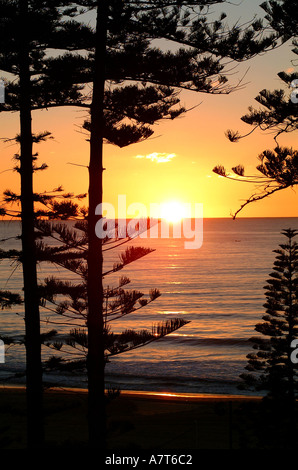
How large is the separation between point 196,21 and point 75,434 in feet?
32.4

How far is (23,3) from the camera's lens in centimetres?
846

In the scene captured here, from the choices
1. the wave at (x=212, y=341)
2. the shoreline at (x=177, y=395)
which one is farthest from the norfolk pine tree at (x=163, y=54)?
the wave at (x=212, y=341)

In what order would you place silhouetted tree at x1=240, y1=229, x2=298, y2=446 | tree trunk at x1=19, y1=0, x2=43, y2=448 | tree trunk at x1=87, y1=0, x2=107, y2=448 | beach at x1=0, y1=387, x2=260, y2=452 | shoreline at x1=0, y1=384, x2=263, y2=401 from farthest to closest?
shoreline at x1=0, y1=384, x2=263, y2=401 < beach at x1=0, y1=387, x2=260, y2=452 < silhouetted tree at x1=240, y1=229, x2=298, y2=446 < tree trunk at x1=19, y1=0, x2=43, y2=448 < tree trunk at x1=87, y1=0, x2=107, y2=448

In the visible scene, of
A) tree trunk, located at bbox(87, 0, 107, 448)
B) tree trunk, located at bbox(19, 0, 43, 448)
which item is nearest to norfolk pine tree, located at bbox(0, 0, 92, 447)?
A: tree trunk, located at bbox(19, 0, 43, 448)

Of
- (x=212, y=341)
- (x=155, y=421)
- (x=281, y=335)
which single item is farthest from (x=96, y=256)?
(x=212, y=341)

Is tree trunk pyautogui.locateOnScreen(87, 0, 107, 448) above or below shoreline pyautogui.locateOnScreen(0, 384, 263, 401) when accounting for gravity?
above

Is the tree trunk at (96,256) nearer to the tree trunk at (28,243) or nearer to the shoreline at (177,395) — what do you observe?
the tree trunk at (28,243)

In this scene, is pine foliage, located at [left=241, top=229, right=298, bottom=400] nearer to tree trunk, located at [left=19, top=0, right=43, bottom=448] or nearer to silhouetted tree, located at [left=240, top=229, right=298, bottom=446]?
silhouetted tree, located at [left=240, top=229, right=298, bottom=446]

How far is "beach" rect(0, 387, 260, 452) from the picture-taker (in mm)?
11953

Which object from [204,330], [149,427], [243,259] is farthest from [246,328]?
[243,259]

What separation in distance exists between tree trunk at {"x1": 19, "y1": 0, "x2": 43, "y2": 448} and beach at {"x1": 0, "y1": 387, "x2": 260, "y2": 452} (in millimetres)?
1269

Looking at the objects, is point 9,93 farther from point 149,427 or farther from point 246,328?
point 246,328

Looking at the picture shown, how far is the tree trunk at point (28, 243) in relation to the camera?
8.54 m

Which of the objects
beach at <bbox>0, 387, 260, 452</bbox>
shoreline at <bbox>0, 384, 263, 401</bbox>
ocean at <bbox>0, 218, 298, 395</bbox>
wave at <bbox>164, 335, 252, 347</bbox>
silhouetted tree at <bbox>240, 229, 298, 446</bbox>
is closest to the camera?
silhouetted tree at <bbox>240, 229, 298, 446</bbox>
